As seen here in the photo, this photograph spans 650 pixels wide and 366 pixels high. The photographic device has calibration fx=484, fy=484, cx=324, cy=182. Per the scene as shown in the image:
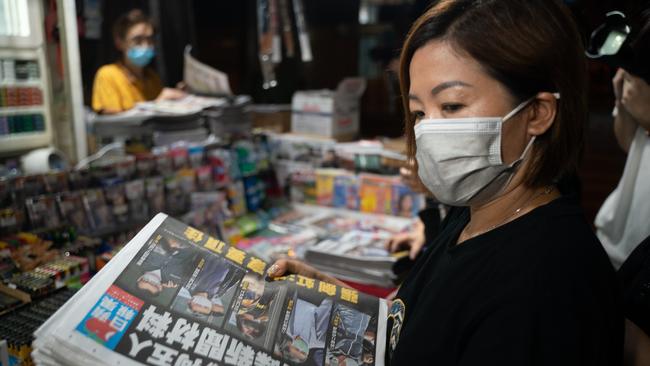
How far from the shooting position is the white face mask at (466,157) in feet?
3.15

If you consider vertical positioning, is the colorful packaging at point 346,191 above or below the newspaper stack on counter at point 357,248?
above

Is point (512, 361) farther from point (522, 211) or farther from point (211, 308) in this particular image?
point (211, 308)

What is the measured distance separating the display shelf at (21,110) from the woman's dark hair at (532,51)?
254 cm

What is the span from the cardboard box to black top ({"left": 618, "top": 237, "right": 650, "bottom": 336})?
2165 millimetres

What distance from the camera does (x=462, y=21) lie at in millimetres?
926

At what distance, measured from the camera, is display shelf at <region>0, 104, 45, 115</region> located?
2.68 metres

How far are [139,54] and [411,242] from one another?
8.43 ft

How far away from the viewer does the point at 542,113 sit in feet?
3.12

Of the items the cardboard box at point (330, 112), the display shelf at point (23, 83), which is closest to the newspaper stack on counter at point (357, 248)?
the cardboard box at point (330, 112)

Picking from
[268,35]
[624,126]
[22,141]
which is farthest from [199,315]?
[268,35]

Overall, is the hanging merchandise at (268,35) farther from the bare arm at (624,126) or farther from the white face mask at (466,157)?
the white face mask at (466,157)

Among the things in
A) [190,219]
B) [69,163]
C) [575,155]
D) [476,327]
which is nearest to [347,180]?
[190,219]

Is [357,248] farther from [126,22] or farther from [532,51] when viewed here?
[126,22]

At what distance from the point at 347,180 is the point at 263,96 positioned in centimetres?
263
